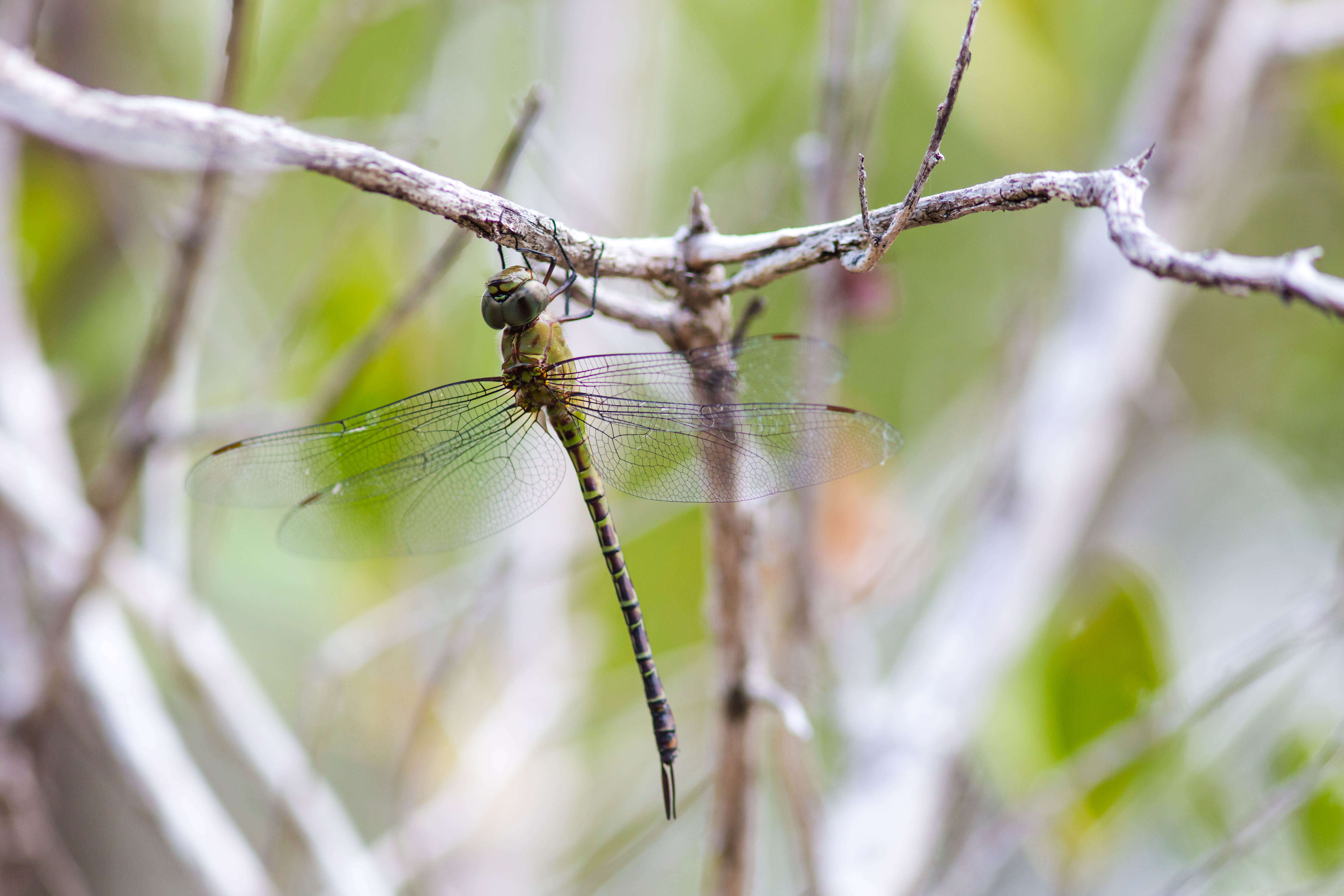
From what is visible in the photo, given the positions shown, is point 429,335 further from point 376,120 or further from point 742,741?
point 742,741

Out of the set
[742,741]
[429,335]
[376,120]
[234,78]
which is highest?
[376,120]

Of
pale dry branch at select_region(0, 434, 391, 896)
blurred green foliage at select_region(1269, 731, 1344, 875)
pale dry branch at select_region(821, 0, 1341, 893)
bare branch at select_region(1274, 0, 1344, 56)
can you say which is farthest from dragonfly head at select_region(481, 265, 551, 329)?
bare branch at select_region(1274, 0, 1344, 56)

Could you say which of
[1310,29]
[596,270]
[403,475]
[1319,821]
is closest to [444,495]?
[403,475]

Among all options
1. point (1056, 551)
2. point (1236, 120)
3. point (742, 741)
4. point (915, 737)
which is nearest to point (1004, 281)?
point (1236, 120)

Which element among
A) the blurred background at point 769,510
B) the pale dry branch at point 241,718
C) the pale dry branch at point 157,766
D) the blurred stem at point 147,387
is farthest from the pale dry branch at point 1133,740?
the blurred stem at point 147,387

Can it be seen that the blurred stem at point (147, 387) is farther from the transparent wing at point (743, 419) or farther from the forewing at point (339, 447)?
the transparent wing at point (743, 419)

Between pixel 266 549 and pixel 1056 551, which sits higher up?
pixel 266 549
